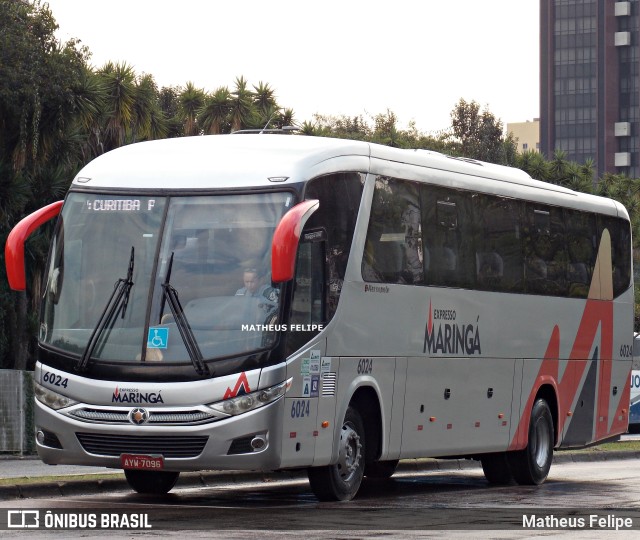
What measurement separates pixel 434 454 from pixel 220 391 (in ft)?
13.3

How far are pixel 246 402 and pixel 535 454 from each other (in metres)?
6.96

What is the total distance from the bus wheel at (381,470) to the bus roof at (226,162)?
4950 mm

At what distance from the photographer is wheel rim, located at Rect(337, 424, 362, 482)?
14.4 meters

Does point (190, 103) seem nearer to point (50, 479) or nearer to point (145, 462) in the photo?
point (50, 479)

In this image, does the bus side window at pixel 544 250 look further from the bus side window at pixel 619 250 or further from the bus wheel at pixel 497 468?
the bus wheel at pixel 497 468

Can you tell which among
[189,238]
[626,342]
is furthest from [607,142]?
[189,238]

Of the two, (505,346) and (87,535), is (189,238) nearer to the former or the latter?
(87,535)

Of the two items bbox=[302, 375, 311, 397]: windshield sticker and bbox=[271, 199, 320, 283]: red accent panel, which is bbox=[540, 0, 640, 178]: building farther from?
bbox=[271, 199, 320, 283]: red accent panel

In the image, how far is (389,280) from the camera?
1506 centimetres

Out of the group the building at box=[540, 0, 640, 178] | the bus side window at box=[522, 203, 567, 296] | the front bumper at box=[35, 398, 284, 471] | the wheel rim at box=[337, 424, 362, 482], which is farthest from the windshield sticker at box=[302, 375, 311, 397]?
the building at box=[540, 0, 640, 178]

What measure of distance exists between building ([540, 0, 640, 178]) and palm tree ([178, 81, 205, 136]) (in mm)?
93927

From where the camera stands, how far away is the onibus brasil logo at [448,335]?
1602cm

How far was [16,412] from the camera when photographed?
2348cm

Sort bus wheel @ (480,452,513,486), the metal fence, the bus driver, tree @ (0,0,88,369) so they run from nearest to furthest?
the bus driver
bus wheel @ (480,452,513,486)
the metal fence
tree @ (0,0,88,369)
